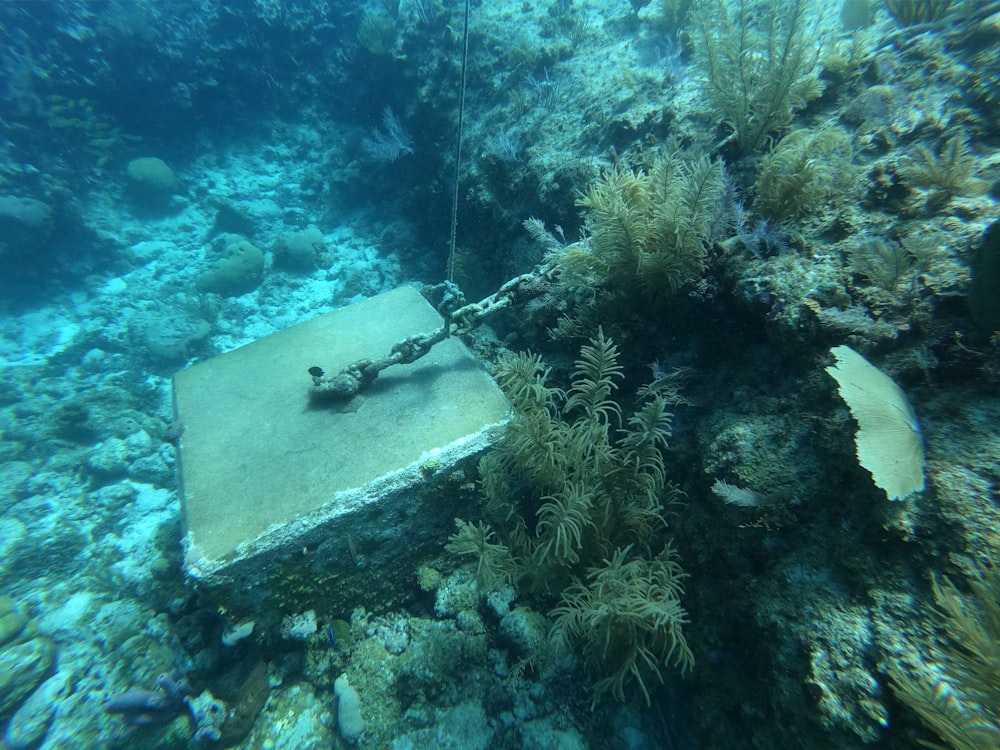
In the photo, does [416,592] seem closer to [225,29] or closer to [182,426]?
[182,426]

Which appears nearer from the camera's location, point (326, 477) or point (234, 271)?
point (326, 477)

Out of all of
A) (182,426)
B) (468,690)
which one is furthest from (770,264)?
(182,426)

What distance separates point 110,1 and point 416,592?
15.4 meters

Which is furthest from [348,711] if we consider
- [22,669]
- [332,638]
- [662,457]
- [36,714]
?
[22,669]

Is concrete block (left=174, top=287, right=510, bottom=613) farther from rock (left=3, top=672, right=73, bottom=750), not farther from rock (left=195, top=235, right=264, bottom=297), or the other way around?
rock (left=195, top=235, right=264, bottom=297)

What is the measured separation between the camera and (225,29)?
10945mm

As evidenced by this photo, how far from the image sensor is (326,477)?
10.4 feet

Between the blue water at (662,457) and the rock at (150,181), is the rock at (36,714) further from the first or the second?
the rock at (150,181)

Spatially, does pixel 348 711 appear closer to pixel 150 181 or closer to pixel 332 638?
pixel 332 638

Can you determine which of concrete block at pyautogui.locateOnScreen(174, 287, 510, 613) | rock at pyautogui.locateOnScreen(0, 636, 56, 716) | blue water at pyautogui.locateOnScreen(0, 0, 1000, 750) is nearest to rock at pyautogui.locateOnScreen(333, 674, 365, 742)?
blue water at pyautogui.locateOnScreen(0, 0, 1000, 750)

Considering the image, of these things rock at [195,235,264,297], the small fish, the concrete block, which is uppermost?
rock at [195,235,264,297]

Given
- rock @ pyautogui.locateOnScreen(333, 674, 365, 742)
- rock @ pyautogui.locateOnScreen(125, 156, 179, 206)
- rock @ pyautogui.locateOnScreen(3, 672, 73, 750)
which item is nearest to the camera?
rock @ pyautogui.locateOnScreen(333, 674, 365, 742)

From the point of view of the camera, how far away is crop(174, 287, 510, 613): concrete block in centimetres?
296

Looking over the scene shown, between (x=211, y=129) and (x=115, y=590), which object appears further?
(x=211, y=129)
